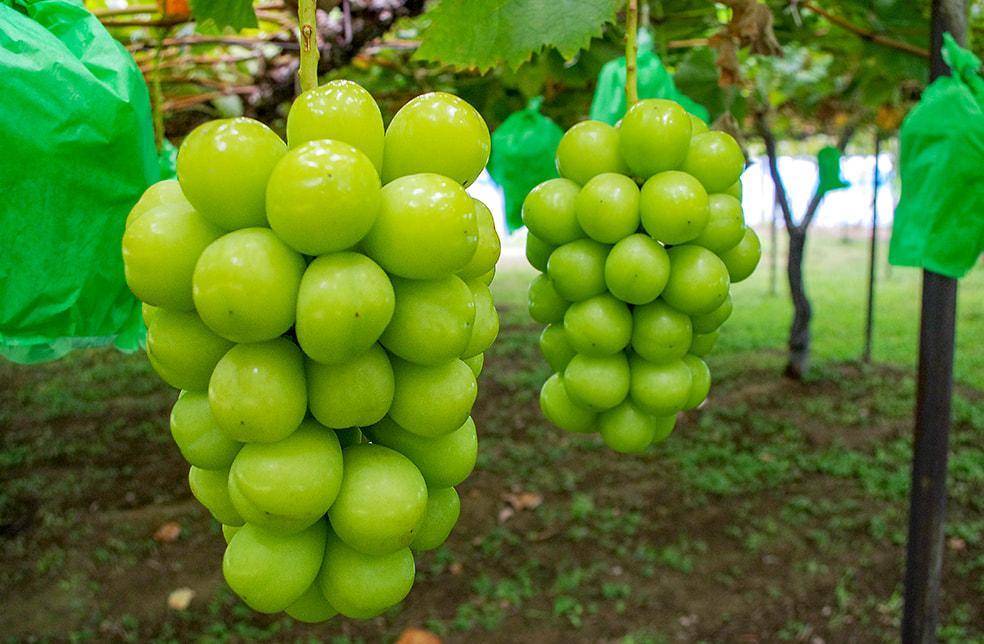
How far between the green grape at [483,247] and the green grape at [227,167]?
0.18m

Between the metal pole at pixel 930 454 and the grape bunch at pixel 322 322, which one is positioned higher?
the grape bunch at pixel 322 322

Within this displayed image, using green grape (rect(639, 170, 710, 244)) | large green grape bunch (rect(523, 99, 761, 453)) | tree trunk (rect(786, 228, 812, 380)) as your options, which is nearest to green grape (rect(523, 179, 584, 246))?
large green grape bunch (rect(523, 99, 761, 453))

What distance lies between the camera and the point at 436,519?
0.67m

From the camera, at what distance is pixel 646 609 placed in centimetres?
275

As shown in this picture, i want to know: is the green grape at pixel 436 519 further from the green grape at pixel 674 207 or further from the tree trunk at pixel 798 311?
the tree trunk at pixel 798 311

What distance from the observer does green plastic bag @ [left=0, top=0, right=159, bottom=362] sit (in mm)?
812

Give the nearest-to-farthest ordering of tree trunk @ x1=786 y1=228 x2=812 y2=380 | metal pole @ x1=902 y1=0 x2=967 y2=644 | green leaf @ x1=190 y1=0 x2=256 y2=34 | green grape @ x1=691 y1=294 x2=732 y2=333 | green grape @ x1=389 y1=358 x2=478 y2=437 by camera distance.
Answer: green grape @ x1=389 y1=358 x2=478 y2=437 < green grape @ x1=691 y1=294 x2=732 y2=333 < green leaf @ x1=190 y1=0 x2=256 y2=34 < metal pole @ x1=902 y1=0 x2=967 y2=644 < tree trunk @ x1=786 y1=228 x2=812 y2=380

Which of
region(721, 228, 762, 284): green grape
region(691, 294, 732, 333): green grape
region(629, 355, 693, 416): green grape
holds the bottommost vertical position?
region(629, 355, 693, 416): green grape

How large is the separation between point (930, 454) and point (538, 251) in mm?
900

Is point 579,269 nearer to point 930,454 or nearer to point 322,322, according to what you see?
point 322,322

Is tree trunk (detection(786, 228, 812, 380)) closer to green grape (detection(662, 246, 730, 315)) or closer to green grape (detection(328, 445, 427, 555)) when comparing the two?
green grape (detection(662, 246, 730, 315))

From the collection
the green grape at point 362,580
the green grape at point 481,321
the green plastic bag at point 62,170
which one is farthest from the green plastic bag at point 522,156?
the green grape at point 362,580

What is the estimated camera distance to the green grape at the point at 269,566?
0.59m

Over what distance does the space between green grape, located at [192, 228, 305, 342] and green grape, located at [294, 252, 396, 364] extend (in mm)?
16
